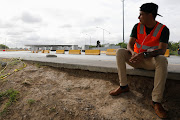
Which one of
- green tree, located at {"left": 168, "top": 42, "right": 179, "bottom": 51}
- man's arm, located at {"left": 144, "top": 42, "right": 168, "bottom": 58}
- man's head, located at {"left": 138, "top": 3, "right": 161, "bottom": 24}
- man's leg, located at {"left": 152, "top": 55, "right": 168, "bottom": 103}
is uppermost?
Answer: green tree, located at {"left": 168, "top": 42, "right": 179, "bottom": 51}

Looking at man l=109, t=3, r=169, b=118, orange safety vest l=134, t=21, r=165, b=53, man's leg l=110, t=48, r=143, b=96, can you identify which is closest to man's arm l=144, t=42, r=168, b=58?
man l=109, t=3, r=169, b=118

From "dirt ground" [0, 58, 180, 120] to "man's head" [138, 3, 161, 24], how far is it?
1.28 meters

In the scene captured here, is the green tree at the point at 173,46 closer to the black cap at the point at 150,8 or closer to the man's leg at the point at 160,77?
the black cap at the point at 150,8

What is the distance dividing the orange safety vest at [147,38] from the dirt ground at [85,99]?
2.43ft

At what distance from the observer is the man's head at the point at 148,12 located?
2369 millimetres

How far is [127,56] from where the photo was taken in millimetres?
2770

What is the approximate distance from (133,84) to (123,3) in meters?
27.1

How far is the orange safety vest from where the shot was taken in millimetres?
2428

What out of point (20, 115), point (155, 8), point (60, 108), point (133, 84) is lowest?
point (20, 115)

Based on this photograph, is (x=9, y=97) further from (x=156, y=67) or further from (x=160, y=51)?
(x=160, y=51)

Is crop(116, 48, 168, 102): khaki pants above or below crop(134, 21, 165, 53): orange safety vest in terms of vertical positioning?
below

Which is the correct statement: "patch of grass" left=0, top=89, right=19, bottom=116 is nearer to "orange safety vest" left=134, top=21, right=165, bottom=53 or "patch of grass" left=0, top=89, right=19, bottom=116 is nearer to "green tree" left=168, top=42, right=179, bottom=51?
"orange safety vest" left=134, top=21, right=165, bottom=53

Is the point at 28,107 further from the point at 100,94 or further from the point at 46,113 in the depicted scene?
the point at 100,94

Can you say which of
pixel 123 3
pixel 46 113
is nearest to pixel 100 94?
pixel 46 113
